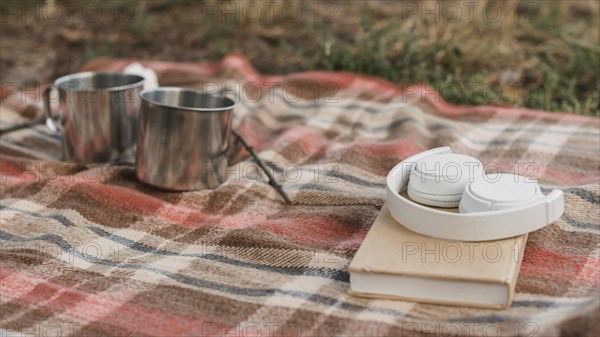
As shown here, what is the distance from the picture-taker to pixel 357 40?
236 centimetres

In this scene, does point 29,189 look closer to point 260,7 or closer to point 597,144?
point 597,144

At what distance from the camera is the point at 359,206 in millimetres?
1210

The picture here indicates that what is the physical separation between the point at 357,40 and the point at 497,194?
145cm

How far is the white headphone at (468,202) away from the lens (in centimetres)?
95

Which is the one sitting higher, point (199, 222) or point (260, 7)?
point (260, 7)

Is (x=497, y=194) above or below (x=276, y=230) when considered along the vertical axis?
above

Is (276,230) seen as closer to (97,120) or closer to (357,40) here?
(97,120)

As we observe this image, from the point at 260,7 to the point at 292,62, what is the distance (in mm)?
313

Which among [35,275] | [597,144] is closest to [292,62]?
[597,144]

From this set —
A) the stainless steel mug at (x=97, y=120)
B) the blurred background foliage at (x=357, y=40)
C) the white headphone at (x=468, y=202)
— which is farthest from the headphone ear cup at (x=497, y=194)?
the blurred background foliage at (x=357, y=40)

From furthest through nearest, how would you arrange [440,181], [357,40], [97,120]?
[357,40] → [97,120] → [440,181]

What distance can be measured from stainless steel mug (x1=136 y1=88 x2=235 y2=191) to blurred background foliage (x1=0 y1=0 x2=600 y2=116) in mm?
726

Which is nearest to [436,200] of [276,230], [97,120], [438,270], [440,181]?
[440,181]

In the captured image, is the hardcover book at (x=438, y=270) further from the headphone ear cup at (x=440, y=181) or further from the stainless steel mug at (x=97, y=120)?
the stainless steel mug at (x=97, y=120)
